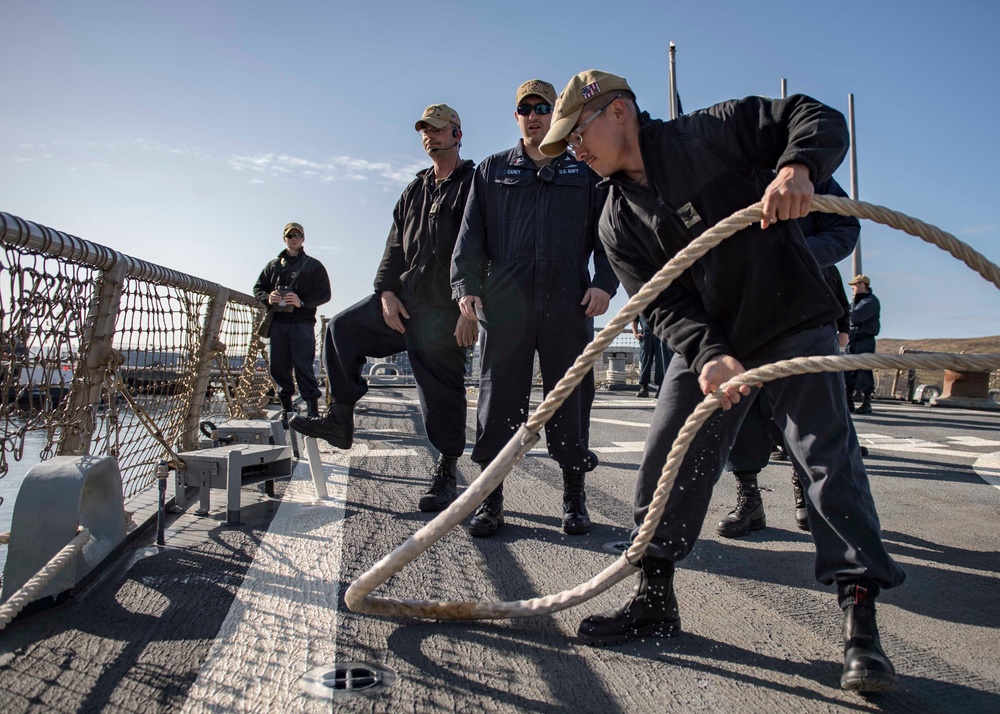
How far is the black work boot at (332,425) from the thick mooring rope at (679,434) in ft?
5.85

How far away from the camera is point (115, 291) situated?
3.31 m

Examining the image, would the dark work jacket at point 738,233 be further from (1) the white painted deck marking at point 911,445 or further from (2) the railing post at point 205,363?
(1) the white painted deck marking at point 911,445

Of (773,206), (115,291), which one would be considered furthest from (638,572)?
(115,291)

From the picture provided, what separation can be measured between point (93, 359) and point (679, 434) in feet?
8.83

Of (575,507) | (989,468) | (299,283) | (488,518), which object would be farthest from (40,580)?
(299,283)

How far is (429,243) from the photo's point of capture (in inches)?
153

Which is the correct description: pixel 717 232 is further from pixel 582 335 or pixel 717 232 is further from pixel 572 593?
pixel 582 335

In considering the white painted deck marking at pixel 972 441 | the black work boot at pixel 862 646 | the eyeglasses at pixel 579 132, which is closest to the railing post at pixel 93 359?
the eyeglasses at pixel 579 132

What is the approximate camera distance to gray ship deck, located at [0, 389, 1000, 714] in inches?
65.9

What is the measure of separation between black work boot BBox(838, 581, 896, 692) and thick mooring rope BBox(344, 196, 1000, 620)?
1.80 feet

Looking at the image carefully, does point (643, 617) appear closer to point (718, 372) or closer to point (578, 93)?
point (718, 372)

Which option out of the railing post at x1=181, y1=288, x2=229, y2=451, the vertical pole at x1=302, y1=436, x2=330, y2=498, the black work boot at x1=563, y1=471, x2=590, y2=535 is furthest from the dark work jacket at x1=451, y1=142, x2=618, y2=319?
the railing post at x1=181, y1=288, x2=229, y2=451

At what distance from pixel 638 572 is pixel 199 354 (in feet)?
13.6

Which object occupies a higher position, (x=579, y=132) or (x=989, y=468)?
(x=579, y=132)
